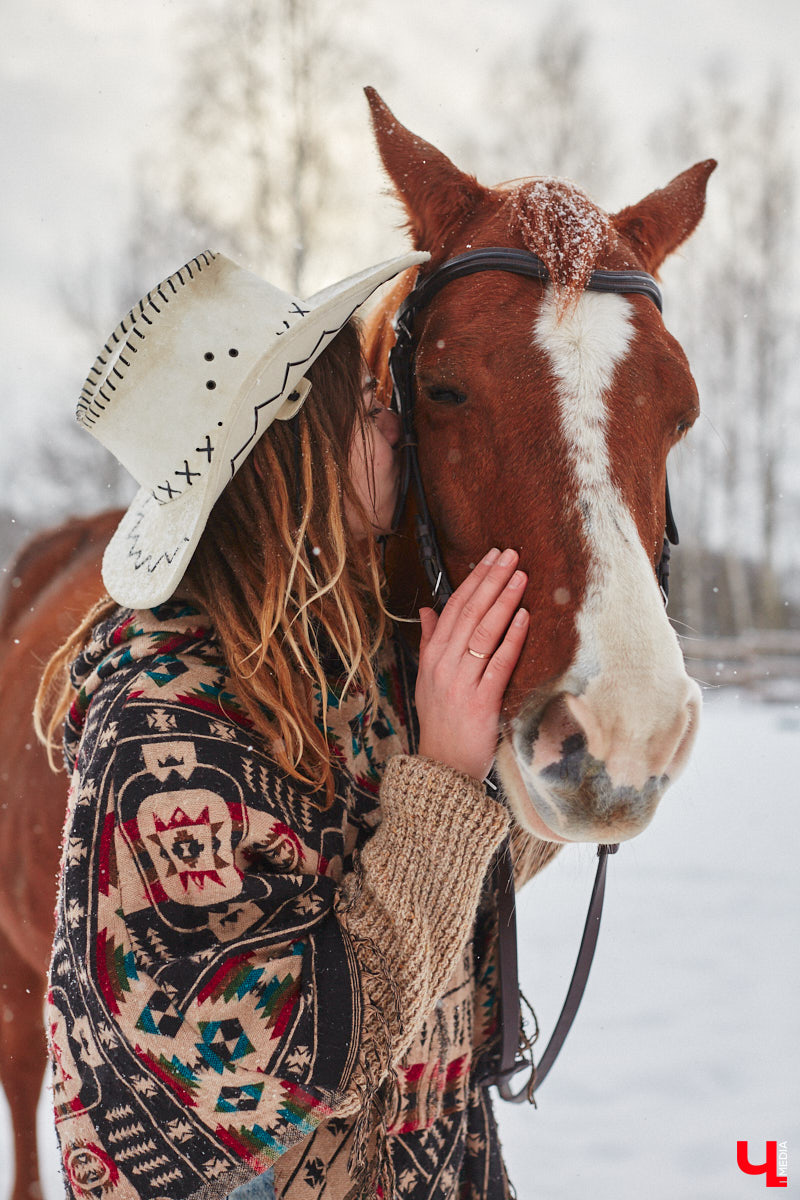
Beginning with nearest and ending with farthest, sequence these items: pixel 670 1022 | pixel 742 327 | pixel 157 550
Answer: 1. pixel 157 550
2. pixel 670 1022
3. pixel 742 327

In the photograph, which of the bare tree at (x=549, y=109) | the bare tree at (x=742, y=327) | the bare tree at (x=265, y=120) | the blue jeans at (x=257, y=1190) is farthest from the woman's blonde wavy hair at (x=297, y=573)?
the bare tree at (x=742, y=327)

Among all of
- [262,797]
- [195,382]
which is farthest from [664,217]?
[262,797]

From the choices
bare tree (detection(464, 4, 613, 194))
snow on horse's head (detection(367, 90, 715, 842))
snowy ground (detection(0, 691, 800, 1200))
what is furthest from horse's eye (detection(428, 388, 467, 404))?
bare tree (detection(464, 4, 613, 194))

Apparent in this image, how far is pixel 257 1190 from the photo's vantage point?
106cm

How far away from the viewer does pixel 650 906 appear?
14.3 ft

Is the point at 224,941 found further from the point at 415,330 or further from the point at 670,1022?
the point at 670,1022

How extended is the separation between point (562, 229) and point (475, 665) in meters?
0.69

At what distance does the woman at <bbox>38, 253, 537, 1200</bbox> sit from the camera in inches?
36.7

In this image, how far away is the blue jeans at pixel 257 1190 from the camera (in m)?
1.05

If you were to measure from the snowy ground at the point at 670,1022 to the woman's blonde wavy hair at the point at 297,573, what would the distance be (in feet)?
1.72

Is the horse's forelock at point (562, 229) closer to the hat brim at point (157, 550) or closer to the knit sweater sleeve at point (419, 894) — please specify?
the hat brim at point (157, 550)

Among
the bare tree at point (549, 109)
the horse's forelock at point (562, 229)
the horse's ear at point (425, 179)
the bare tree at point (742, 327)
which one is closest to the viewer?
the horse's forelock at point (562, 229)

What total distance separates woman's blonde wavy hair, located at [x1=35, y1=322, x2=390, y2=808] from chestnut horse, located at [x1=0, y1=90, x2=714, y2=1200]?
0.15 metres

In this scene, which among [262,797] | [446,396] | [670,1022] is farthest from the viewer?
[670,1022]
